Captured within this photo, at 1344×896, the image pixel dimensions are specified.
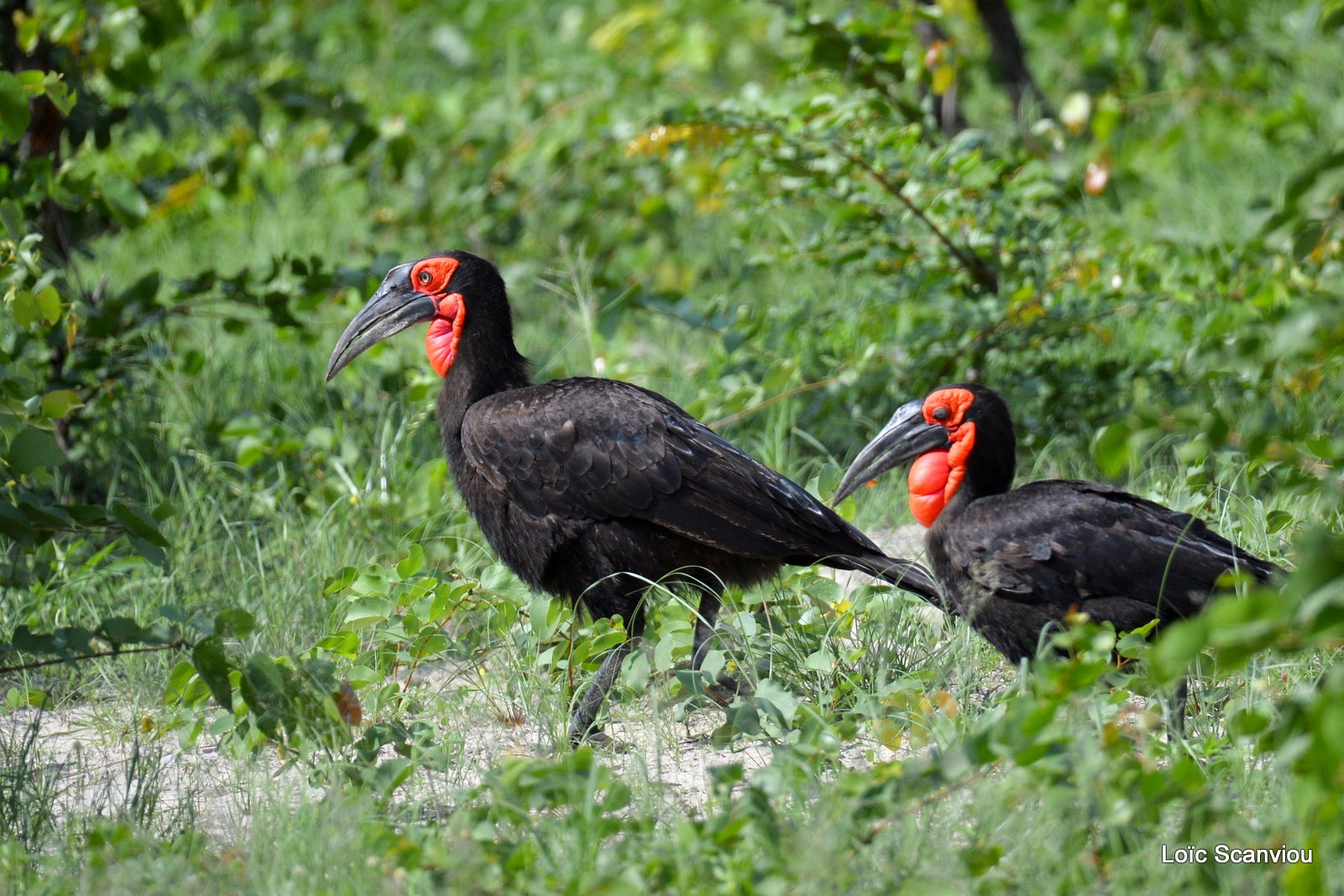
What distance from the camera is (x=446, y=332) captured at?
3.84m

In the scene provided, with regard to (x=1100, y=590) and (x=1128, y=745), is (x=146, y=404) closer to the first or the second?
(x=1100, y=590)

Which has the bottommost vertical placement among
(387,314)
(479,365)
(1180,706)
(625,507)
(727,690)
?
(727,690)

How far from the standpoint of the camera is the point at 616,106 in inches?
269

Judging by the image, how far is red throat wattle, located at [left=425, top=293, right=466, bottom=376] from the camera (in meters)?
3.79

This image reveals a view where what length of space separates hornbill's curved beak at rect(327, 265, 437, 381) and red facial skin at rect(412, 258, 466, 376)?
0.02 metres

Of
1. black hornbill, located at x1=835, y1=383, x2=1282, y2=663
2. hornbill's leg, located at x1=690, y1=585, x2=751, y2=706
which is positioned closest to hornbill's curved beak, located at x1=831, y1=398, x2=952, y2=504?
black hornbill, located at x1=835, y1=383, x2=1282, y2=663

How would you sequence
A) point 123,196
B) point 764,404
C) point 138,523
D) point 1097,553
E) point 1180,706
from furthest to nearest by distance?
point 764,404
point 123,196
point 1097,553
point 1180,706
point 138,523

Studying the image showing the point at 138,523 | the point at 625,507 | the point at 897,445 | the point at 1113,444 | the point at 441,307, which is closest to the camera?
the point at 1113,444

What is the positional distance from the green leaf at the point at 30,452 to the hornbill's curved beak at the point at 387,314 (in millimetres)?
1328

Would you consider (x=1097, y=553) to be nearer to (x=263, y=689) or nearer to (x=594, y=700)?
(x=594, y=700)

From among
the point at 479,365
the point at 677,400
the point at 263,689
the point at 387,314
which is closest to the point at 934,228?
the point at 677,400

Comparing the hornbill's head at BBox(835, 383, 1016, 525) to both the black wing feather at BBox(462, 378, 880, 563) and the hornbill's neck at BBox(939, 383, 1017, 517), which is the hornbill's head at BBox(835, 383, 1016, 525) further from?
the black wing feather at BBox(462, 378, 880, 563)

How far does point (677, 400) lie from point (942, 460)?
159 centimetres

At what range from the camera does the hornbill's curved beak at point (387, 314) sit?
3.86m
